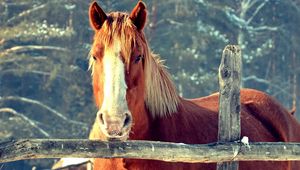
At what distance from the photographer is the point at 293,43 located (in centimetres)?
3073

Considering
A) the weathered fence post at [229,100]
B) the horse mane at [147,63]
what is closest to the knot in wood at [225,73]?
the weathered fence post at [229,100]

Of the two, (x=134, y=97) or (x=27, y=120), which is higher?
(x=134, y=97)

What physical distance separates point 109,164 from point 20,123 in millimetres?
17961

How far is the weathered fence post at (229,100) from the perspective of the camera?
5363mm

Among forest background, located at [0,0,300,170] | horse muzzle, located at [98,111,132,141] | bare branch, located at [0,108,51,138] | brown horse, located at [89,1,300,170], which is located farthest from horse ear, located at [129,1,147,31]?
bare branch, located at [0,108,51,138]

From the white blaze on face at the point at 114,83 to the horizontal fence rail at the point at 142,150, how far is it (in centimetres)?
24

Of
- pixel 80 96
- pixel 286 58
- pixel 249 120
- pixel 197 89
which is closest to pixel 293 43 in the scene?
pixel 286 58

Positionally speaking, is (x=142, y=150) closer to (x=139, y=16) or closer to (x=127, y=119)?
(x=127, y=119)

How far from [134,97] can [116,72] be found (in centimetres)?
28

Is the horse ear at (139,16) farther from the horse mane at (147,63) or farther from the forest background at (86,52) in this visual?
the forest background at (86,52)

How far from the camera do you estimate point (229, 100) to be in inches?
213

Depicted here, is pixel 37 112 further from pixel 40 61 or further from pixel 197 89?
pixel 197 89

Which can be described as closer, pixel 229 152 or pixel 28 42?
pixel 229 152

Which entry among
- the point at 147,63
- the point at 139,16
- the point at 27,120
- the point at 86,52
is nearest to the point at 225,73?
the point at 147,63
